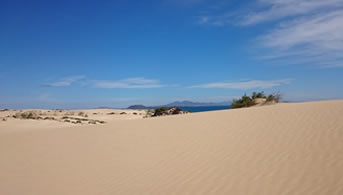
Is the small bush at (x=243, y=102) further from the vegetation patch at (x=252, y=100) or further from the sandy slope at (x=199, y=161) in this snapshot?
the sandy slope at (x=199, y=161)

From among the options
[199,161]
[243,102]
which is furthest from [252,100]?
[199,161]

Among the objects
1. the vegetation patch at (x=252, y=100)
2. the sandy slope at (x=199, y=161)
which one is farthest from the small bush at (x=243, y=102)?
the sandy slope at (x=199, y=161)

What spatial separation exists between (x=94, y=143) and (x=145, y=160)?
9.98 feet

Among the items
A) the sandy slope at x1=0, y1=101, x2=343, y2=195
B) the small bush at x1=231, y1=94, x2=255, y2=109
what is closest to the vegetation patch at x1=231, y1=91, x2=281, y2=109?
the small bush at x1=231, y1=94, x2=255, y2=109

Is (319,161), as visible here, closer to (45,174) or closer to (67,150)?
(45,174)

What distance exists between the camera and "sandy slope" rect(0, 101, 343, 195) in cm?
445

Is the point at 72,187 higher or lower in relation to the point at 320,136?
lower

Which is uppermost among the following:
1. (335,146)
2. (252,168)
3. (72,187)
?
(335,146)

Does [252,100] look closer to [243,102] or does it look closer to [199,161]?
[243,102]

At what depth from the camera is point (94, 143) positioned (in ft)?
28.5

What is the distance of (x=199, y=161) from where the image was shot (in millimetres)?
5816

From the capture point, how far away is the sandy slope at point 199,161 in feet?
14.6

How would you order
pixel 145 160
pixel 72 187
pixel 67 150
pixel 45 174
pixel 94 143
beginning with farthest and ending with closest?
pixel 94 143
pixel 67 150
pixel 145 160
pixel 45 174
pixel 72 187

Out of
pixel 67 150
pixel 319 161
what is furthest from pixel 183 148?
pixel 67 150
